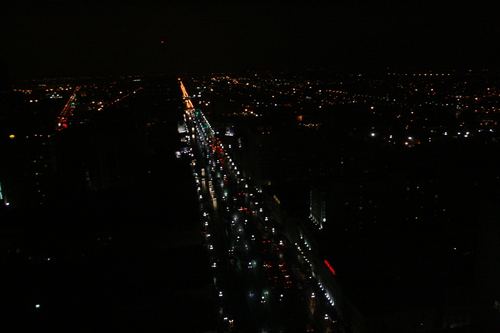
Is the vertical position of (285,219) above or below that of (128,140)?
below

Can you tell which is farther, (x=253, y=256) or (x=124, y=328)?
(x=253, y=256)

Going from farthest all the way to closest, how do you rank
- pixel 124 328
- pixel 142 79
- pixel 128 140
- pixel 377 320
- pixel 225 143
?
pixel 225 143, pixel 142 79, pixel 128 140, pixel 377 320, pixel 124 328

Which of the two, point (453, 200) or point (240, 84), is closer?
point (453, 200)

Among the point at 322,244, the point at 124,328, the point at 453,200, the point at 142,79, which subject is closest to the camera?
the point at 124,328

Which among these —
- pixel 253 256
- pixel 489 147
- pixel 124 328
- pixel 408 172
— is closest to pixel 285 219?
pixel 253 256

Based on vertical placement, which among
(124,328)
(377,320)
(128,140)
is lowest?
(377,320)

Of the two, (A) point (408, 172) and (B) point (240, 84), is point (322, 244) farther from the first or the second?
(B) point (240, 84)

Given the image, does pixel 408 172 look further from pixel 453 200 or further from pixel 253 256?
pixel 253 256

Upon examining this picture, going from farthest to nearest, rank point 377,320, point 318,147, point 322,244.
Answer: point 318,147, point 322,244, point 377,320

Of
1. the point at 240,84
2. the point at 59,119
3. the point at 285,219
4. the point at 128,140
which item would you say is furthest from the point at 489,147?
the point at 240,84

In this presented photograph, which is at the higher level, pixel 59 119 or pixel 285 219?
pixel 59 119
